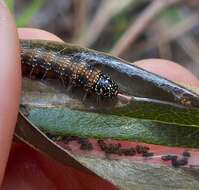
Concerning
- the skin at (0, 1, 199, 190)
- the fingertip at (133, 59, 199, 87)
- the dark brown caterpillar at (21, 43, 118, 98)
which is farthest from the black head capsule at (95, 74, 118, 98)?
the fingertip at (133, 59, 199, 87)

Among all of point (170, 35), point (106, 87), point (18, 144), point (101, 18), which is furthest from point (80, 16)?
point (106, 87)

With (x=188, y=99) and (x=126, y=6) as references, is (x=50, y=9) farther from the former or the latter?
(x=188, y=99)

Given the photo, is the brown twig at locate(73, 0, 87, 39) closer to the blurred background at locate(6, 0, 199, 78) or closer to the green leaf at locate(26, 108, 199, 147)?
the blurred background at locate(6, 0, 199, 78)

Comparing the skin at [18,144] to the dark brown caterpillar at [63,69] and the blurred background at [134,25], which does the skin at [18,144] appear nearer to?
the dark brown caterpillar at [63,69]

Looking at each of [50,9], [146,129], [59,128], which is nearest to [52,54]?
[59,128]

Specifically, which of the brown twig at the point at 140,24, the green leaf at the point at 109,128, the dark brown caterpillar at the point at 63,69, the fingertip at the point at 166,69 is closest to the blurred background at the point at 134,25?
the brown twig at the point at 140,24

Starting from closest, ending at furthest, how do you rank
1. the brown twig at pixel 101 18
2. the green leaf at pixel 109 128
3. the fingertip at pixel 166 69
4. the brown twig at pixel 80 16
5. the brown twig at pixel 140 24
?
the green leaf at pixel 109 128
the fingertip at pixel 166 69
the brown twig at pixel 140 24
the brown twig at pixel 101 18
the brown twig at pixel 80 16

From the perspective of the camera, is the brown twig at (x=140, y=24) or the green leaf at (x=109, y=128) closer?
the green leaf at (x=109, y=128)
